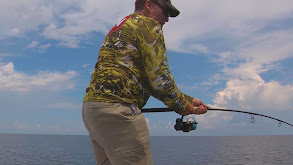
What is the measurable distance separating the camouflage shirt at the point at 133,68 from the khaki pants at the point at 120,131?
0.10 m

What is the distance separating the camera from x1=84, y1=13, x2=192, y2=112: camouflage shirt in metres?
3.04

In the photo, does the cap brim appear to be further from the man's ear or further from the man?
the man

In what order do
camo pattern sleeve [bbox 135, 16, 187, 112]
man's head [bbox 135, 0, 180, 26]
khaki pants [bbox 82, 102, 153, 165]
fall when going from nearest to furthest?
khaki pants [bbox 82, 102, 153, 165] < camo pattern sleeve [bbox 135, 16, 187, 112] < man's head [bbox 135, 0, 180, 26]

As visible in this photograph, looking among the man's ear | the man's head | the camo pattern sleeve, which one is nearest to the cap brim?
the man's head

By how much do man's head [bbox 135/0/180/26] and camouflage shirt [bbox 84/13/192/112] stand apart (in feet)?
0.91

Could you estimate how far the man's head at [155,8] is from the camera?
3542 millimetres

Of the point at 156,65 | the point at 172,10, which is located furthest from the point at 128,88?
the point at 172,10

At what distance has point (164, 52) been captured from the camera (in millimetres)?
3268

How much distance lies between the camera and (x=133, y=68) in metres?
3.14

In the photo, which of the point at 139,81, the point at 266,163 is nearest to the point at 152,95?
the point at 139,81

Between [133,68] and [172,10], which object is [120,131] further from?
[172,10]

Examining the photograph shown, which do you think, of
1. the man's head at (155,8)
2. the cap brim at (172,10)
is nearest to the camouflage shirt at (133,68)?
the man's head at (155,8)

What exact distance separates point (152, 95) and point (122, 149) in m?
0.74

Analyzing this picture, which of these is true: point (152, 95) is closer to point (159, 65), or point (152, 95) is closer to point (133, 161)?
point (159, 65)
